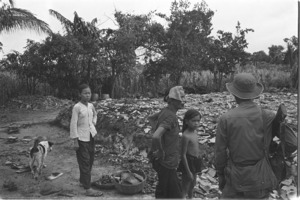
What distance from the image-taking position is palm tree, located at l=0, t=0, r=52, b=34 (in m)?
9.51

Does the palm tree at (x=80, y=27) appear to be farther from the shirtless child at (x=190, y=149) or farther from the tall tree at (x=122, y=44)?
the shirtless child at (x=190, y=149)

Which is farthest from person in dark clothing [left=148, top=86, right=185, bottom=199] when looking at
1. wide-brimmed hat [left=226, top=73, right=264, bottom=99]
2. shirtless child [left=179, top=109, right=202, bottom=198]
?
wide-brimmed hat [left=226, top=73, right=264, bottom=99]

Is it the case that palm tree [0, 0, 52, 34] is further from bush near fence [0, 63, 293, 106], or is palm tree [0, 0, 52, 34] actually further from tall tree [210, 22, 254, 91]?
tall tree [210, 22, 254, 91]

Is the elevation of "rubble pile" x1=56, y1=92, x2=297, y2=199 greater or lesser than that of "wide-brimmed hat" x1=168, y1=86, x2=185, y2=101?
lesser

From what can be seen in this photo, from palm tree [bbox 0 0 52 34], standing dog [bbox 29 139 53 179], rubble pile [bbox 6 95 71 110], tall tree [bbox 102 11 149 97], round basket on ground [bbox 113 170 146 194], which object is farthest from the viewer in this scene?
tall tree [bbox 102 11 149 97]

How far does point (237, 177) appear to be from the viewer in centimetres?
229

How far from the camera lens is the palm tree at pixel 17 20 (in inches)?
374

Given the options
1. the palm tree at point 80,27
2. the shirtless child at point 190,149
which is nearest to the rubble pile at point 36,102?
the palm tree at point 80,27

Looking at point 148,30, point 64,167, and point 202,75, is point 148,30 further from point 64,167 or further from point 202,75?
point 64,167

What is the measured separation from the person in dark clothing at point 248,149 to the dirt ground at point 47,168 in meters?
2.36

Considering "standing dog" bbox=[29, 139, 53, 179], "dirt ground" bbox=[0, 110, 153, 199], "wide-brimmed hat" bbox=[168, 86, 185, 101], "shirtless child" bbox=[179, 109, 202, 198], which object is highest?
"wide-brimmed hat" bbox=[168, 86, 185, 101]

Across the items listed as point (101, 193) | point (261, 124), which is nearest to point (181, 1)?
point (101, 193)

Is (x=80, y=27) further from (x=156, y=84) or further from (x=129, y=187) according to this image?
(x=129, y=187)

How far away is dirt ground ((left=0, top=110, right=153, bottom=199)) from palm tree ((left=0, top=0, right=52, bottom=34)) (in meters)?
3.34
